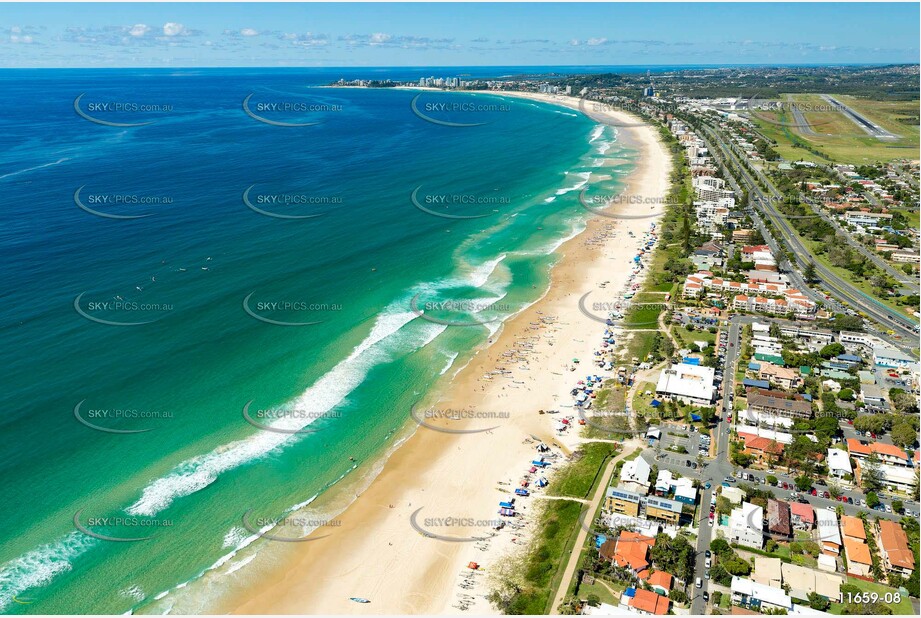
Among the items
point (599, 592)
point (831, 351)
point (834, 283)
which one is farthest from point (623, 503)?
point (834, 283)

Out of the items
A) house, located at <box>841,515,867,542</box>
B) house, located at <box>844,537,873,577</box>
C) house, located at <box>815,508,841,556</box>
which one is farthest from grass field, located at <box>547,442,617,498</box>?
house, located at <box>844,537,873,577</box>

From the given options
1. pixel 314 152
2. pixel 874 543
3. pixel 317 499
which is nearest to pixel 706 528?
pixel 874 543

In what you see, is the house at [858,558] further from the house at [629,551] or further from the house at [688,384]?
the house at [688,384]

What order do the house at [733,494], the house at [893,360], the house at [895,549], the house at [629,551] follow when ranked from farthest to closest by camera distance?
the house at [893,360]
the house at [733,494]
the house at [629,551]
the house at [895,549]

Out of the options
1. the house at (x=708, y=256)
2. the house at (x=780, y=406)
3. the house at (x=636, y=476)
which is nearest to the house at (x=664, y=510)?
the house at (x=636, y=476)

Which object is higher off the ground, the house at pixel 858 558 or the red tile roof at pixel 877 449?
the red tile roof at pixel 877 449

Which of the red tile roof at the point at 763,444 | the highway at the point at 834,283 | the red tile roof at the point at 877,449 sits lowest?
the red tile roof at the point at 763,444

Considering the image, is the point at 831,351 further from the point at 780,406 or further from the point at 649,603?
the point at 649,603
